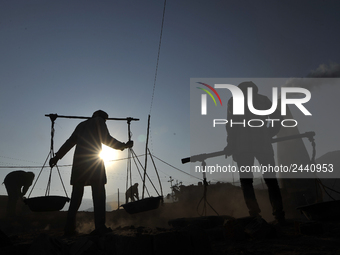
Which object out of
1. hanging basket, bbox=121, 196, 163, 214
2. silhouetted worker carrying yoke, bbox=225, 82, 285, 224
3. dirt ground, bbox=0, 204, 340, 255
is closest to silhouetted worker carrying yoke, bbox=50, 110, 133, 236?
hanging basket, bbox=121, 196, 163, 214

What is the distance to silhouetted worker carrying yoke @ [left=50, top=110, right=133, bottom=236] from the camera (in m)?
3.96

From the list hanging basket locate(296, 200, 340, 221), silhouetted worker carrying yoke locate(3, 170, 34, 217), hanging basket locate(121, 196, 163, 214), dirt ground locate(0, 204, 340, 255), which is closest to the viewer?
dirt ground locate(0, 204, 340, 255)

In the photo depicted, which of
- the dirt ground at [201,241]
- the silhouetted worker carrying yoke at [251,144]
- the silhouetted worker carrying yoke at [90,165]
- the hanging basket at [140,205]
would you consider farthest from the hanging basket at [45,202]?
the silhouetted worker carrying yoke at [251,144]

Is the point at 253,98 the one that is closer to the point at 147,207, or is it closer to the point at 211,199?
the point at 147,207

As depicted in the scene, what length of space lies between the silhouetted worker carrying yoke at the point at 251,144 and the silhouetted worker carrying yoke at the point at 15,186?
26.8ft

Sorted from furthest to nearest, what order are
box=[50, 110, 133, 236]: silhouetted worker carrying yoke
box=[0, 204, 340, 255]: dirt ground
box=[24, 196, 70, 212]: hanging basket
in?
box=[24, 196, 70, 212]: hanging basket
box=[50, 110, 133, 236]: silhouetted worker carrying yoke
box=[0, 204, 340, 255]: dirt ground

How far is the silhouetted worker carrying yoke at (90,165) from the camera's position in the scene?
13.0 feet

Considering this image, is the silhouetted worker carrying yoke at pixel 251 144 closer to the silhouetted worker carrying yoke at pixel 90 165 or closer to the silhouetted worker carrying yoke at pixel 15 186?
the silhouetted worker carrying yoke at pixel 90 165

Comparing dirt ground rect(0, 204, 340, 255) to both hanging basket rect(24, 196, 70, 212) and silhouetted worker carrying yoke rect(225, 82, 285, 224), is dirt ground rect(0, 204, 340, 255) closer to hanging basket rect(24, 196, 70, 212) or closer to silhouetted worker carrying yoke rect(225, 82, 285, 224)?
silhouetted worker carrying yoke rect(225, 82, 285, 224)

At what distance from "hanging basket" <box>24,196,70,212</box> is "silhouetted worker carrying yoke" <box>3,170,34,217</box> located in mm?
5769

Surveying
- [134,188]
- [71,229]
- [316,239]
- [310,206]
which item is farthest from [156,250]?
[134,188]

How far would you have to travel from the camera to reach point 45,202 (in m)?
4.30

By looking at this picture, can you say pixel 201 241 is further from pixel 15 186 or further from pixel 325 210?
pixel 15 186

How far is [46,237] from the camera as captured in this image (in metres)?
2.31
